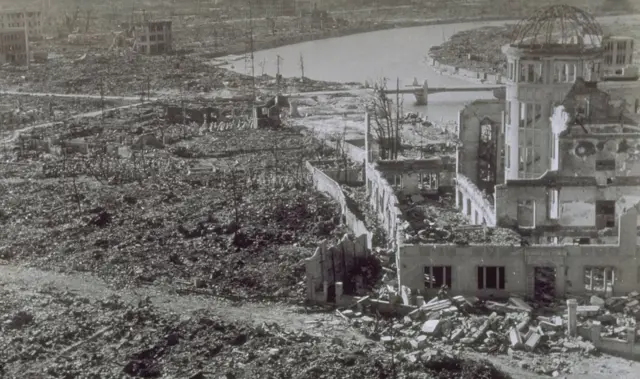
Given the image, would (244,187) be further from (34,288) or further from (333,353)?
(333,353)

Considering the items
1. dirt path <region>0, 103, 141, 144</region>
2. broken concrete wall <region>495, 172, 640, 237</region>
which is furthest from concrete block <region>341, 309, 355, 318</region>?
dirt path <region>0, 103, 141, 144</region>

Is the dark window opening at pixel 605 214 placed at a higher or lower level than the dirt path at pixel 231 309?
higher

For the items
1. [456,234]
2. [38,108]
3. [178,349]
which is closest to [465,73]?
[38,108]

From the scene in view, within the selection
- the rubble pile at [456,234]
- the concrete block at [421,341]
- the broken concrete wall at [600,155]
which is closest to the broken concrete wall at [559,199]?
the broken concrete wall at [600,155]

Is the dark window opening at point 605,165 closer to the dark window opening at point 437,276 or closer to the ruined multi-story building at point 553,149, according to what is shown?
the ruined multi-story building at point 553,149

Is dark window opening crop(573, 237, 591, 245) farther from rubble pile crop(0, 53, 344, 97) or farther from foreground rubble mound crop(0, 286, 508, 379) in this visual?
rubble pile crop(0, 53, 344, 97)
